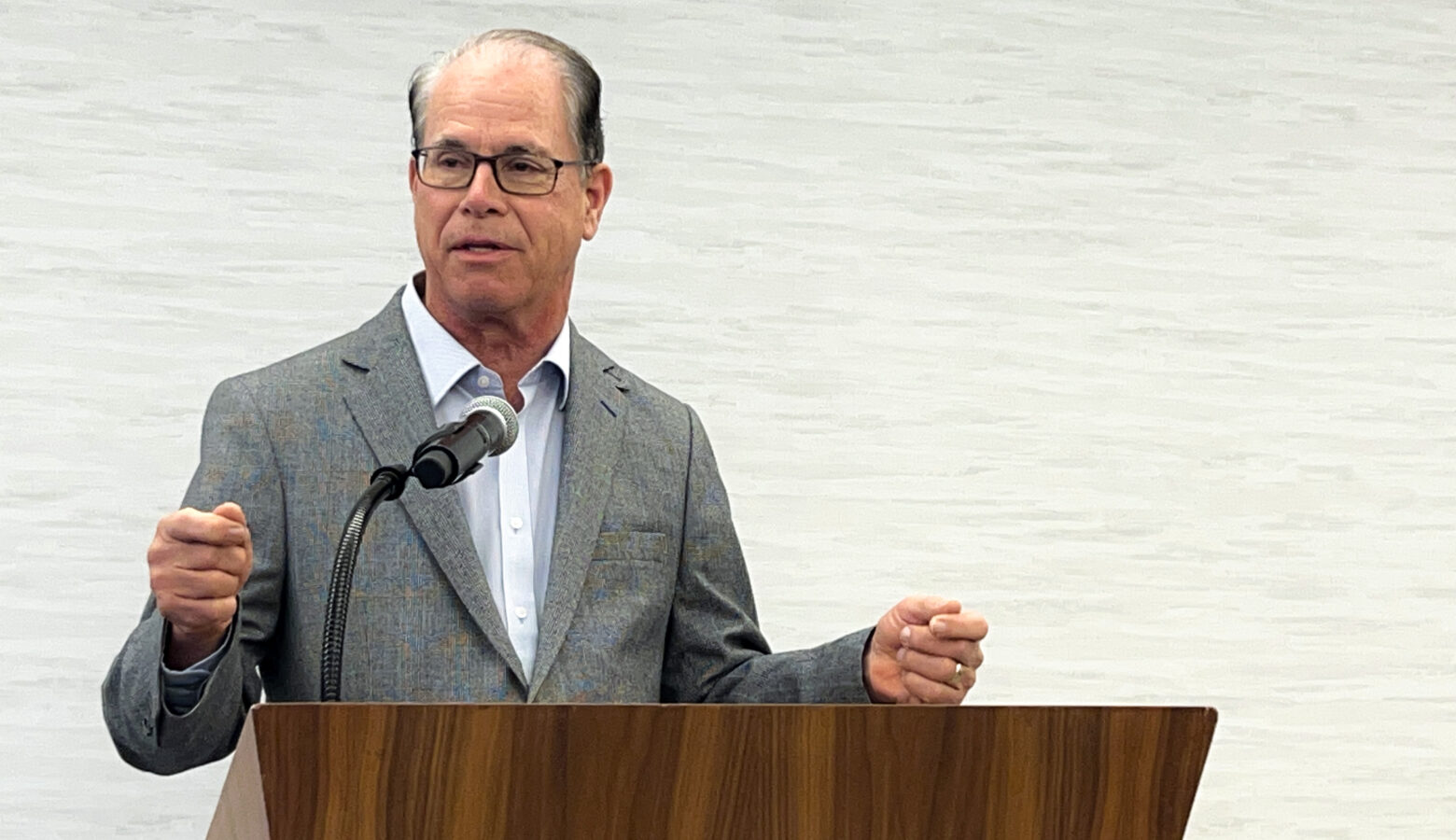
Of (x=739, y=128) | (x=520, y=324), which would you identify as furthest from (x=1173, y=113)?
(x=520, y=324)

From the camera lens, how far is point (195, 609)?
1223 mm

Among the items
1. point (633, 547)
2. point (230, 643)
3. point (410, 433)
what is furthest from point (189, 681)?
point (633, 547)

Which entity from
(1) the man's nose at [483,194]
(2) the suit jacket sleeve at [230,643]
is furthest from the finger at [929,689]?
(1) the man's nose at [483,194]

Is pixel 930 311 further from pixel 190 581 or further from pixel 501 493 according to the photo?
pixel 190 581

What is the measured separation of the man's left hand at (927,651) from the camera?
4.47 ft

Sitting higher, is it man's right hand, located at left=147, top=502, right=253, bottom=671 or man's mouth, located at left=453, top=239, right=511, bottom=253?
man's mouth, located at left=453, top=239, right=511, bottom=253

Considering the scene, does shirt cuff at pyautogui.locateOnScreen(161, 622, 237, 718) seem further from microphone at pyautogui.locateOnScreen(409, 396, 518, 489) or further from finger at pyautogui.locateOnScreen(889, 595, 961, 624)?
finger at pyautogui.locateOnScreen(889, 595, 961, 624)

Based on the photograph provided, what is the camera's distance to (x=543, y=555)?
172cm

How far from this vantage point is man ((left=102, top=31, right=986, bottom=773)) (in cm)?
161

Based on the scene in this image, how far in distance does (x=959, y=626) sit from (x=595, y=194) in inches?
30.1

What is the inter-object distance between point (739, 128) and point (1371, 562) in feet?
3.83

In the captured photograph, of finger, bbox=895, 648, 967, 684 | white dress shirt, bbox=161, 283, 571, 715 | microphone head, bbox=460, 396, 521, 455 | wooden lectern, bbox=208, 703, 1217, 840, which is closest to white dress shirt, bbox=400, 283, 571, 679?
white dress shirt, bbox=161, 283, 571, 715

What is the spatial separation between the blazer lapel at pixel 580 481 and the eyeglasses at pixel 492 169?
0.18 meters

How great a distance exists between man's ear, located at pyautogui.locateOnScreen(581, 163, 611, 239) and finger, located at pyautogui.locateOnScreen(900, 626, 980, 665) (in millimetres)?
667
